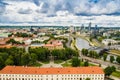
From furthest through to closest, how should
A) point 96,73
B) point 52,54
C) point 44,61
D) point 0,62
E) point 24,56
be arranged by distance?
point 52,54, point 44,61, point 24,56, point 0,62, point 96,73

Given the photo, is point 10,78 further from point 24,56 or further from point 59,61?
point 59,61

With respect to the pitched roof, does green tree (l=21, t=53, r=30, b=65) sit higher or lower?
lower

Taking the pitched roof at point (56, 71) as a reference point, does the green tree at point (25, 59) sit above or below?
→ below

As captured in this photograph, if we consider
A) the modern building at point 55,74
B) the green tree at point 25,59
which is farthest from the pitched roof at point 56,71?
the green tree at point 25,59

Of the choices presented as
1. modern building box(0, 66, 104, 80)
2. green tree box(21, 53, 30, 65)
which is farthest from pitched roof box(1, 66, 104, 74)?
green tree box(21, 53, 30, 65)

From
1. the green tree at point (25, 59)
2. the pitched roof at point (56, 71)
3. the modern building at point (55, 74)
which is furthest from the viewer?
the green tree at point (25, 59)

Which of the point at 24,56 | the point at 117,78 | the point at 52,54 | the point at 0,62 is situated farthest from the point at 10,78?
the point at 52,54

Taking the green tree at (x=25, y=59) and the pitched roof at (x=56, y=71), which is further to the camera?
the green tree at (x=25, y=59)

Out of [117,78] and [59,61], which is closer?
[117,78]

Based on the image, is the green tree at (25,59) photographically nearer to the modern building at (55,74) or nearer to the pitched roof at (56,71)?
the pitched roof at (56,71)

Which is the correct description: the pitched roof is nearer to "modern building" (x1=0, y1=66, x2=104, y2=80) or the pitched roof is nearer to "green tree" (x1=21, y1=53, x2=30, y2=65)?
"modern building" (x1=0, y1=66, x2=104, y2=80)

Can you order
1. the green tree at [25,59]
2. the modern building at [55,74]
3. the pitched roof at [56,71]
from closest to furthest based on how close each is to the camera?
the modern building at [55,74] → the pitched roof at [56,71] → the green tree at [25,59]
